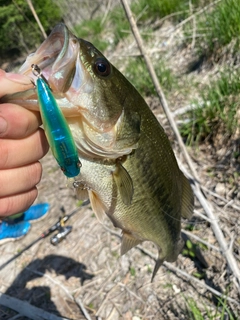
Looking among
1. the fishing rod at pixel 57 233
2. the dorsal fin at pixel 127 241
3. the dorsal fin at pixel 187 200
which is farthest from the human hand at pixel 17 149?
the fishing rod at pixel 57 233

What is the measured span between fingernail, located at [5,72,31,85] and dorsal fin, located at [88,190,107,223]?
0.52 m

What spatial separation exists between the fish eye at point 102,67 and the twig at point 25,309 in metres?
1.63

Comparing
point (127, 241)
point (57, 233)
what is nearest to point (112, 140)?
point (127, 241)

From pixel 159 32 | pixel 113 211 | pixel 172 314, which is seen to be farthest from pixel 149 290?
pixel 159 32

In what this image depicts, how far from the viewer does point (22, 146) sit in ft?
3.23

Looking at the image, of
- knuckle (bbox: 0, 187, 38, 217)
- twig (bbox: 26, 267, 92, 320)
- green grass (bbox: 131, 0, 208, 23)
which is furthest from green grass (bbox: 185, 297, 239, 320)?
green grass (bbox: 131, 0, 208, 23)

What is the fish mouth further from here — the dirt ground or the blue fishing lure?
the dirt ground

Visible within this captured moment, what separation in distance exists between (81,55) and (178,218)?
35.0 inches

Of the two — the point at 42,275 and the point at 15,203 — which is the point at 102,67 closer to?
the point at 15,203

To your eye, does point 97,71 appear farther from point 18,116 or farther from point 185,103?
point 185,103

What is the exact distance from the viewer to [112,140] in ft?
3.74

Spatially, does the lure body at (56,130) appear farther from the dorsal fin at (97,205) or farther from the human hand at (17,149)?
the dorsal fin at (97,205)

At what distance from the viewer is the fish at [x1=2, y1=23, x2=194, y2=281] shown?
3.15 ft

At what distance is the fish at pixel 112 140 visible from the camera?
0.96 m
